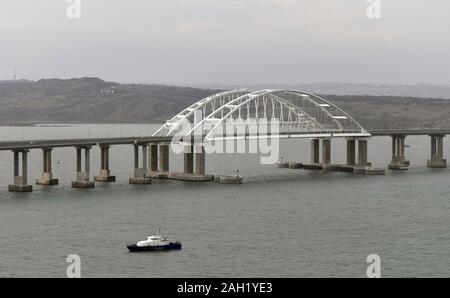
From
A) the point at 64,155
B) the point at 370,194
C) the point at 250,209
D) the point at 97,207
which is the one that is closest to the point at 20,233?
the point at 97,207

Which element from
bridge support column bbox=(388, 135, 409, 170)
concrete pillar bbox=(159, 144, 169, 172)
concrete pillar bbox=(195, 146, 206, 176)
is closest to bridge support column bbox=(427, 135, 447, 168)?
bridge support column bbox=(388, 135, 409, 170)

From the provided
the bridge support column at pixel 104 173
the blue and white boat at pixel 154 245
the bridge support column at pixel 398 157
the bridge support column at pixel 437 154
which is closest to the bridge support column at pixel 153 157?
the bridge support column at pixel 104 173

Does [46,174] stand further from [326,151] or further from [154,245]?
[326,151]

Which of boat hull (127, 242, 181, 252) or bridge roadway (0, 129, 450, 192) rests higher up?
bridge roadway (0, 129, 450, 192)

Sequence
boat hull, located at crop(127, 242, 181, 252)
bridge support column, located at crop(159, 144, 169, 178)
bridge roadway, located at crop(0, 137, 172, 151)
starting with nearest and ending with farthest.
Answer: boat hull, located at crop(127, 242, 181, 252) < bridge roadway, located at crop(0, 137, 172, 151) < bridge support column, located at crop(159, 144, 169, 178)

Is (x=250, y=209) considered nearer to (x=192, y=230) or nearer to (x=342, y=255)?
(x=192, y=230)

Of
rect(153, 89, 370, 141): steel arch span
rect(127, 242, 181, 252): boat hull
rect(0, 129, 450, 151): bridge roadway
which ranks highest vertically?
rect(153, 89, 370, 141): steel arch span

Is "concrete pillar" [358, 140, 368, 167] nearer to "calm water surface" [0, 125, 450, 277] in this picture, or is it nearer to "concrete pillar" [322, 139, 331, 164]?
"concrete pillar" [322, 139, 331, 164]
